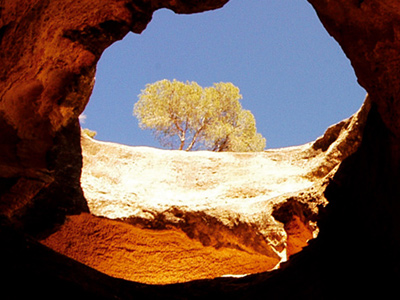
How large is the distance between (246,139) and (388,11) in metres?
14.1

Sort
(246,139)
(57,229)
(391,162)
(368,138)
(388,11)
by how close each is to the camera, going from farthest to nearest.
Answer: (246,139)
(57,229)
(368,138)
(391,162)
(388,11)

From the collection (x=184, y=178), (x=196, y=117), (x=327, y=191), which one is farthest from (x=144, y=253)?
(x=196, y=117)

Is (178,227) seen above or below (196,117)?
below

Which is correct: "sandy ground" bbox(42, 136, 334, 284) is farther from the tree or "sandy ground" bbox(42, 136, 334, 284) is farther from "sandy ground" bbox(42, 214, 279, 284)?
the tree

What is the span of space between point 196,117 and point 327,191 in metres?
12.4

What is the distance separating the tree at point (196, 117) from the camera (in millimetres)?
17656

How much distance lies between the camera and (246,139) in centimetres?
1789

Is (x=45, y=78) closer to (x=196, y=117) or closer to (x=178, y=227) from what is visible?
(x=178, y=227)

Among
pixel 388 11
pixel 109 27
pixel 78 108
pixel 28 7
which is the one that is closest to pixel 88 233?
pixel 78 108

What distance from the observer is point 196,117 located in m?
18.0

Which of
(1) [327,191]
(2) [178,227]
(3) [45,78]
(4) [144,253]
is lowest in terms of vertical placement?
(4) [144,253]

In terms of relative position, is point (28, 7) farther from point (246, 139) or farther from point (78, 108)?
point (246, 139)

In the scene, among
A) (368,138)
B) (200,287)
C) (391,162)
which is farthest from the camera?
(368,138)

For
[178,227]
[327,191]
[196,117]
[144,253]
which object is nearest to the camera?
[327,191]
